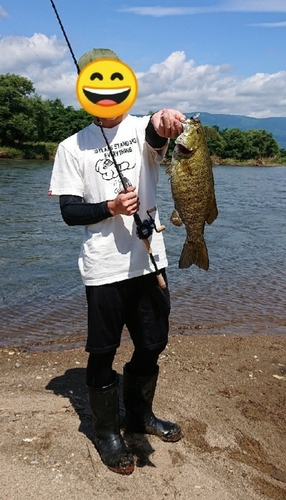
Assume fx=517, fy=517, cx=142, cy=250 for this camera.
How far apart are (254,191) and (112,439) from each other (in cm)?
3147

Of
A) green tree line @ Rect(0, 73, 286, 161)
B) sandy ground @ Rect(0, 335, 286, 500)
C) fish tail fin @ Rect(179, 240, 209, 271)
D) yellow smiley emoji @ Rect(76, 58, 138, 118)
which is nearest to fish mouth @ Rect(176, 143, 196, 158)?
yellow smiley emoji @ Rect(76, 58, 138, 118)

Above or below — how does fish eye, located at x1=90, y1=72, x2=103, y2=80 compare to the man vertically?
above

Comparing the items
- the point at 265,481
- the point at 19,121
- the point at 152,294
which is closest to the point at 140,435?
the point at 265,481

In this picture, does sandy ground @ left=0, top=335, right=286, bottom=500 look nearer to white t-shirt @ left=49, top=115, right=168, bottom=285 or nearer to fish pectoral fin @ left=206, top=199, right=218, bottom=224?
white t-shirt @ left=49, top=115, right=168, bottom=285

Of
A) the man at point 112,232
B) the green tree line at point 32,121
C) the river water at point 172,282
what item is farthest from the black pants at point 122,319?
the green tree line at point 32,121

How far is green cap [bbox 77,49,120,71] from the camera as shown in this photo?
10.9 ft

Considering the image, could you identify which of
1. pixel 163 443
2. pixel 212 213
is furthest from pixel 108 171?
pixel 163 443

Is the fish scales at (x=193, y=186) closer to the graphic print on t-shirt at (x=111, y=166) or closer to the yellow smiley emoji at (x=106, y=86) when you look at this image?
the graphic print on t-shirt at (x=111, y=166)

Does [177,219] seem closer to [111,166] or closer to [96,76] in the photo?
[111,166]

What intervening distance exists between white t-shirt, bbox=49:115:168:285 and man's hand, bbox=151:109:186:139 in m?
0.24

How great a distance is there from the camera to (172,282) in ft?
33.6

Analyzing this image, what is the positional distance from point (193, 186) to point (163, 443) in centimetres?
208

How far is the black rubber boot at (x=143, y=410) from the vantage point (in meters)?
3.99

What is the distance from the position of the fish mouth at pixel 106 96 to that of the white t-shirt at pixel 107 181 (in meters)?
0.23
